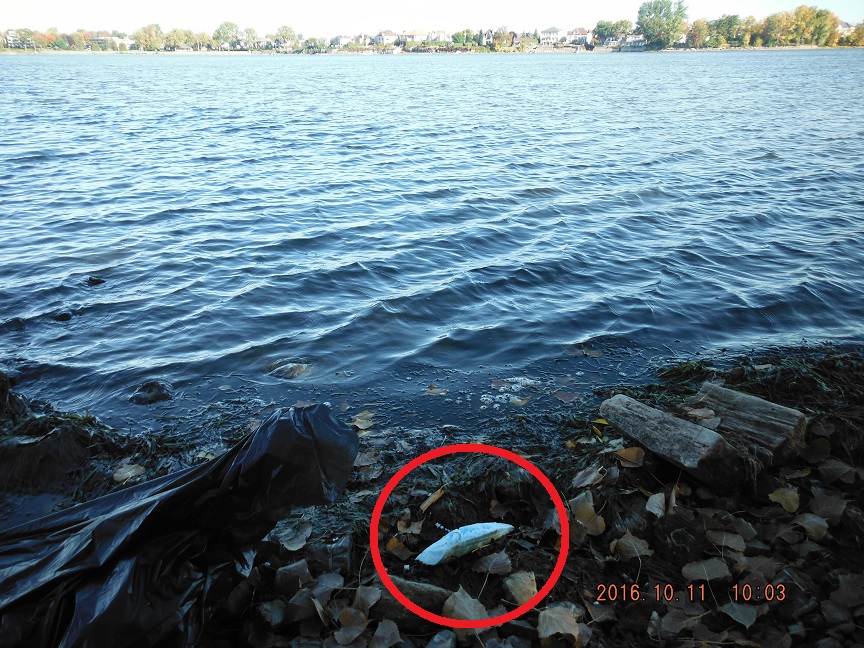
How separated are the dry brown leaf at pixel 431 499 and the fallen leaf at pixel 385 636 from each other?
1.10 m

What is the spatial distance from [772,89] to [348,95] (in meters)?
31.8

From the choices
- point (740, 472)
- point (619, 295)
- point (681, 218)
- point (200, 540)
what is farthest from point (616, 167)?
point (200, 540)

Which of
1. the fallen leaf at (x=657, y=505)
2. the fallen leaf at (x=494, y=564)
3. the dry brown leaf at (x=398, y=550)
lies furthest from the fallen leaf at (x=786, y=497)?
the dry brown leaf at (x=398, y=550)

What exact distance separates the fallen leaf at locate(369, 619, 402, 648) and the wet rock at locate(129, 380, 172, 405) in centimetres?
413

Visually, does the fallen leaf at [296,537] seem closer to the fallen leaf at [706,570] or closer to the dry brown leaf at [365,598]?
the dry brown leaf at [365,598]

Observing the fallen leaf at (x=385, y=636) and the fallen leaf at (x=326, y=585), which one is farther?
the fallen leaf at (x=326, y=585)

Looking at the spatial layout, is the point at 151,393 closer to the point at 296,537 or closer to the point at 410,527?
the point at 296,537

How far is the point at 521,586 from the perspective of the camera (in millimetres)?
3301

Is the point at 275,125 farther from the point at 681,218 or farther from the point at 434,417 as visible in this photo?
the point at 434,417

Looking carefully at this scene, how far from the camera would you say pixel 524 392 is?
6.26 m

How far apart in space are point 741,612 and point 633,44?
214 meters

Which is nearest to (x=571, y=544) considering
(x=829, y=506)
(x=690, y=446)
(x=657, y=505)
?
(x=657, y=505)

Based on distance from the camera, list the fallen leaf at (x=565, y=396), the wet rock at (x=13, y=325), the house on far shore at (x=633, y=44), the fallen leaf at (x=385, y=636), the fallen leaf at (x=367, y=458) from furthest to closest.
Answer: the house on far shore at (x=633, y=44), the wet rock at (x=13, y=325), the fallen leaf at (x=565, y=396), the fallen leaf at (x=367, y=458), the fallen leaf at (x=385, y=636)

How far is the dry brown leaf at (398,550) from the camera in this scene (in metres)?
3.68
